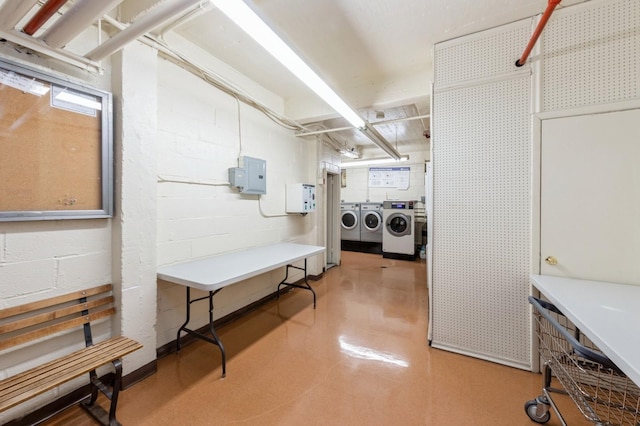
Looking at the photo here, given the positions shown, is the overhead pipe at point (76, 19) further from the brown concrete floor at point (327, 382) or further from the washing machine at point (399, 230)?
the washing machine at point (399, 230)

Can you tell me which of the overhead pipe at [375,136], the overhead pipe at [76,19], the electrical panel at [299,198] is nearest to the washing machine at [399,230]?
the overhead pipe at [375,136]

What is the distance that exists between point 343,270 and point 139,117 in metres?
4.24

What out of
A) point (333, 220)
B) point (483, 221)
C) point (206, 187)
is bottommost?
point (333, 220)

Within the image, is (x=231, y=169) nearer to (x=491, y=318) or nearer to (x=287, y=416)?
(x=287, y=416)

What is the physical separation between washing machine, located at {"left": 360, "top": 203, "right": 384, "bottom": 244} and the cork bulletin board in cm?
587

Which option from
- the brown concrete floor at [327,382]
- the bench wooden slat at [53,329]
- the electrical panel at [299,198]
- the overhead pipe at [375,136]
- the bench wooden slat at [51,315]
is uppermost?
the overhead pipe at [375,136]

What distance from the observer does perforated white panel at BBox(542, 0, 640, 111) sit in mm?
1746

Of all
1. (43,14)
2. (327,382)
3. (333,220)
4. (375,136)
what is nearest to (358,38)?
(375,136)

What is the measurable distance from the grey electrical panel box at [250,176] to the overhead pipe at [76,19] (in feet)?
5.20

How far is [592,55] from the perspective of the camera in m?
1.84

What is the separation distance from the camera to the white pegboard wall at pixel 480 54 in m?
2.06

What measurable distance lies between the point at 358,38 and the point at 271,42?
1.12 metres

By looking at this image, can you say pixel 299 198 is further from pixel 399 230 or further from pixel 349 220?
pixel 349 220

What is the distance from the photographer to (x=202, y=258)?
8.53 ft
